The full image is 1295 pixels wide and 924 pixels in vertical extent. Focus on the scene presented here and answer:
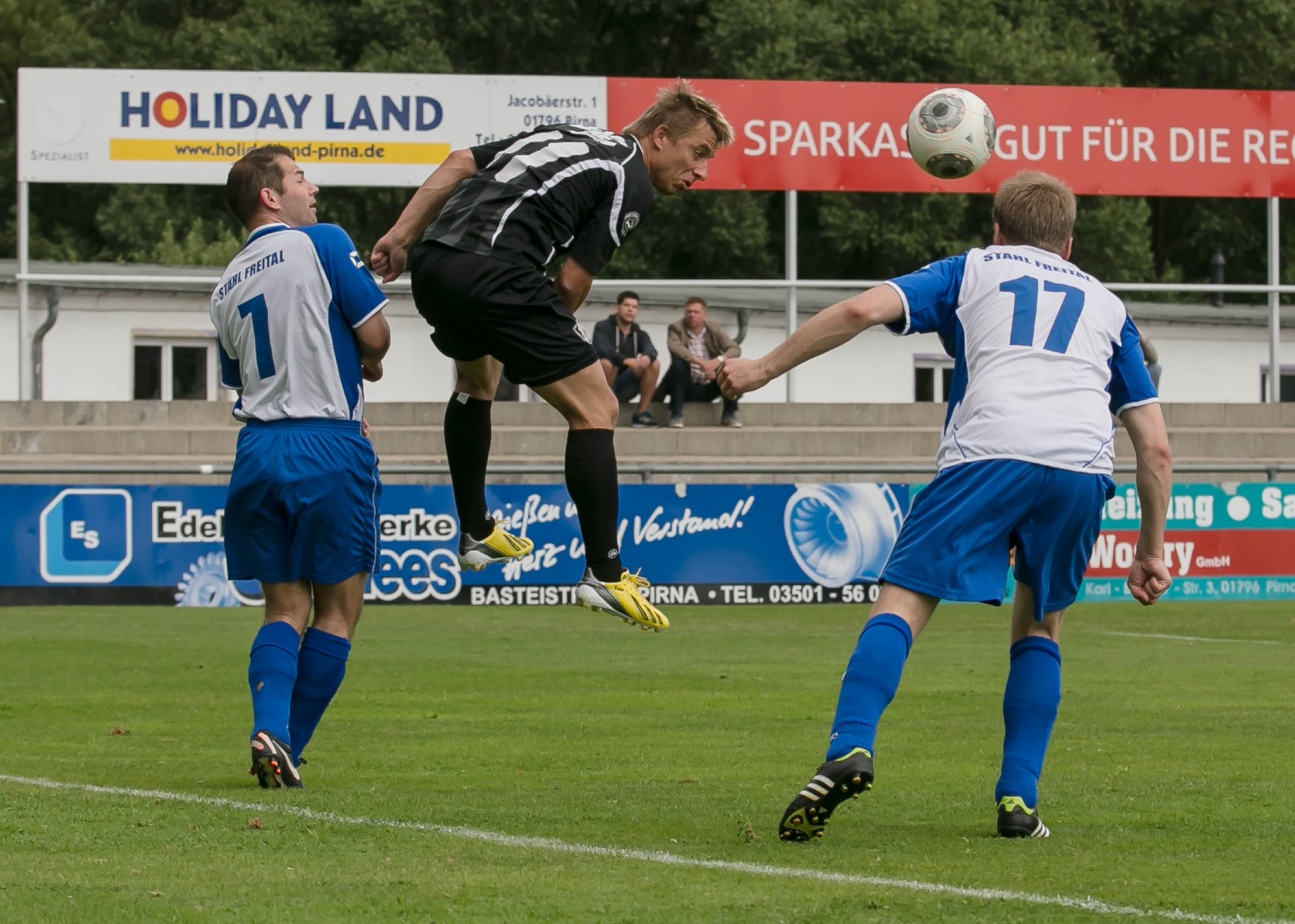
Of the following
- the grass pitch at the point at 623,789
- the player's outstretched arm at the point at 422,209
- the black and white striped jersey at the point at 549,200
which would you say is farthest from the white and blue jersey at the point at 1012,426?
the player's outstretched arm at the point at 422,209

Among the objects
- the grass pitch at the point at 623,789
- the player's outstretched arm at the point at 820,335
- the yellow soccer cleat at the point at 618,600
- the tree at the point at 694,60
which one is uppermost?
the tree at the point at 694,60

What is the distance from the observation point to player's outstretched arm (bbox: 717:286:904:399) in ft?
17.5

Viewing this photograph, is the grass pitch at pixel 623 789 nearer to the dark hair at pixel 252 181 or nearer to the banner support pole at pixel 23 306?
the dark hair at pixel 252 181

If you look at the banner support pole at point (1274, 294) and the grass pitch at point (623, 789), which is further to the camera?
the banner support pole at point (1274, 294)

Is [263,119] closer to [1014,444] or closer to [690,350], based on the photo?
[690,350]

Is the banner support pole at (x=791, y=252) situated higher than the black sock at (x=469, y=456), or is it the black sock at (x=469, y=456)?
the banner support pole at (x=791, y=252)

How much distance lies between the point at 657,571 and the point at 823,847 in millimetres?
11761

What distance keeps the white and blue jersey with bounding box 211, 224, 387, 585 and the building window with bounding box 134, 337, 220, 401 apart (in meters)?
23.9

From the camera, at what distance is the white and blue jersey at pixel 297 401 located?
6.50m

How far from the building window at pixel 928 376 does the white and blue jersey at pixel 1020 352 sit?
88.2ft

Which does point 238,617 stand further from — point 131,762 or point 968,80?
point 968,80

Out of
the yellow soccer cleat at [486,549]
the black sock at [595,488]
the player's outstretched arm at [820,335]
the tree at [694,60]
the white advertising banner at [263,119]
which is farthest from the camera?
the tree at [694,60]

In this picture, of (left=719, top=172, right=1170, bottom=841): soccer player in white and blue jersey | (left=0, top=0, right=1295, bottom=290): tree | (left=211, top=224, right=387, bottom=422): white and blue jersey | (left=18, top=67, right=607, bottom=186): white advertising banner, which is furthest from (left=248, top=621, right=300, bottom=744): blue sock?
(left=0, top=0, right=1295, bottom=290): tree

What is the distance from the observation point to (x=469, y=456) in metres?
7.25
